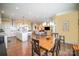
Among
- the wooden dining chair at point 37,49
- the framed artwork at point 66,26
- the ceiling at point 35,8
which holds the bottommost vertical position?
the wooden dining chair at point 37,49

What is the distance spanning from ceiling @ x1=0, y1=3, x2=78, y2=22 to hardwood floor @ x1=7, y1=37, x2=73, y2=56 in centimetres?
47

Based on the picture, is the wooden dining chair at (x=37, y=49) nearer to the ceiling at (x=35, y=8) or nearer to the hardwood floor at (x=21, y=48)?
the hardwood floor at (x=21, y=48)

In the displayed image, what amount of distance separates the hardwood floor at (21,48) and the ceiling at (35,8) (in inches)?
18.4

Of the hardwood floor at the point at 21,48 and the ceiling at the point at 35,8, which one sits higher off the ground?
the ceiling at the point at 35,8

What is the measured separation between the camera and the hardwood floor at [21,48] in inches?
97.3

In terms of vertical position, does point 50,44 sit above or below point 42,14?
below

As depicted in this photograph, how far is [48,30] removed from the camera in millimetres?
2516

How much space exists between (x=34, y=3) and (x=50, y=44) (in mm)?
840

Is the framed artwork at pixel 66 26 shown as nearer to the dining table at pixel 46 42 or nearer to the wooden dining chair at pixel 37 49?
the dining table at pixel 46 42

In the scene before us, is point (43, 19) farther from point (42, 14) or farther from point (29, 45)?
point (29, 45)

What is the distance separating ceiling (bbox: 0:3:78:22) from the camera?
2445 mm

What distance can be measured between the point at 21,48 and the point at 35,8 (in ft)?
2.67

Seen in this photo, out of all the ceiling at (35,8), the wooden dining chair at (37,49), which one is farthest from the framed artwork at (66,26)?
the wooden dining chair at (37,49)

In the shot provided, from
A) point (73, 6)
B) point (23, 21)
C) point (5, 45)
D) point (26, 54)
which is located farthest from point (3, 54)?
point (73, 6)
